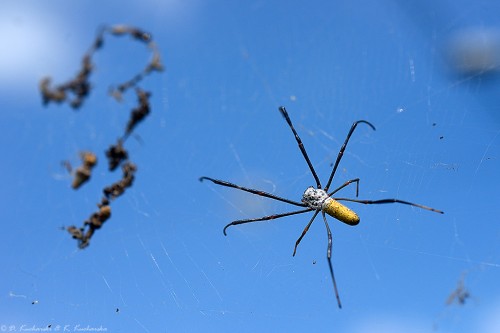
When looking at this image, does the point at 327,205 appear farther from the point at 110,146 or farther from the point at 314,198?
the point at 110,146

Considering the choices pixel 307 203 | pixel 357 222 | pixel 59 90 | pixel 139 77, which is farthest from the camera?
pixel 307 203

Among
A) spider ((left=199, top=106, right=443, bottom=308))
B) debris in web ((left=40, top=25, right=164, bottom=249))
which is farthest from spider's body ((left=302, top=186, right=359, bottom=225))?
debris in web ((left=40, top=25, right=164, bottom=249))

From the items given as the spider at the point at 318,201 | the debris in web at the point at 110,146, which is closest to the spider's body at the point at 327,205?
the spider at the point at 318,201

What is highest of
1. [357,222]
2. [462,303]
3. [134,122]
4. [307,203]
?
[134,122]

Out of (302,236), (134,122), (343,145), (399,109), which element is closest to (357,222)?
(302,236)

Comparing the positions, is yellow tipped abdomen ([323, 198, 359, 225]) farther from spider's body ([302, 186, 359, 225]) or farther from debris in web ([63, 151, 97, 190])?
debris in web ([63, 151, 97, 190])

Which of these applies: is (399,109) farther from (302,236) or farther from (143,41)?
(143,41)

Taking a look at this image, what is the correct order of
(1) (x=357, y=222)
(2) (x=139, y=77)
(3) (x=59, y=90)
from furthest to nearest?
(1) (x=357, y=222) → (2) (x=139, y=77) → (3) (x=59, y=90)
